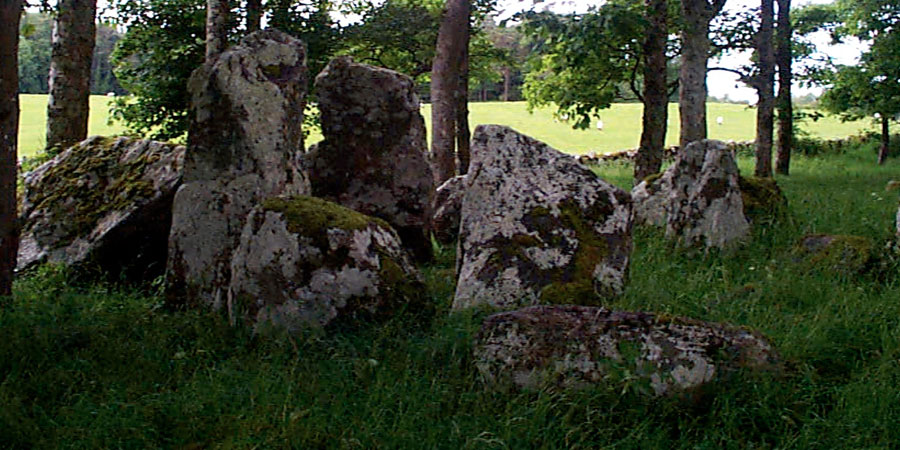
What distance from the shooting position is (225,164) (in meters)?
7.17

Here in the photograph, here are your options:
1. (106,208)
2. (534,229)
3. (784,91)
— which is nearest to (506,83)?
(784,91)

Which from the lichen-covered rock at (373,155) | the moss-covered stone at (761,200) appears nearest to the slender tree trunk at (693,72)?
the moss-covered stone at (761,200)

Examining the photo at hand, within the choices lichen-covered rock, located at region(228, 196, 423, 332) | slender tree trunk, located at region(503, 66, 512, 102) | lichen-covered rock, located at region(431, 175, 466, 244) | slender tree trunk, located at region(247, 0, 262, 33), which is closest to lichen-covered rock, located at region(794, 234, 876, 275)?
lichen-covered rock, located at region(228, 196, 423, 332)

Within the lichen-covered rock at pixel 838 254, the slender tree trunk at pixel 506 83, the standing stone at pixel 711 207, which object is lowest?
the lichen-covered rock at pixel 838 254

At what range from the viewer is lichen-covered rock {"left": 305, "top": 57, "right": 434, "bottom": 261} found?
9453 millimetres

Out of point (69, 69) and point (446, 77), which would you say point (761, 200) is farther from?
point (69, 69)

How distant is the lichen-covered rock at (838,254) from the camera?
7.43 metres

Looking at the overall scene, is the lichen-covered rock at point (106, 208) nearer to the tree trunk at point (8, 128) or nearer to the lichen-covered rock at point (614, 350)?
the tree trunk at point (8, 128)

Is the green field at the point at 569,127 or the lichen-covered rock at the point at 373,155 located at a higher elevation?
the green field at the point at 569,127

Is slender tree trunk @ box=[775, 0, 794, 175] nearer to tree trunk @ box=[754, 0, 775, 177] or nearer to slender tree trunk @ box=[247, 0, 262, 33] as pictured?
tree trunk @ box=[754, 0, 775, 177]

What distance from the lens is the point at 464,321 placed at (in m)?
5.91

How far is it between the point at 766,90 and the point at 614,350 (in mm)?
14585

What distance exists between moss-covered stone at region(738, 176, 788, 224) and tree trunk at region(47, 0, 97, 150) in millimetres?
9416

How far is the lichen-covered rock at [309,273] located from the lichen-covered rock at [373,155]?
306 centimetres
